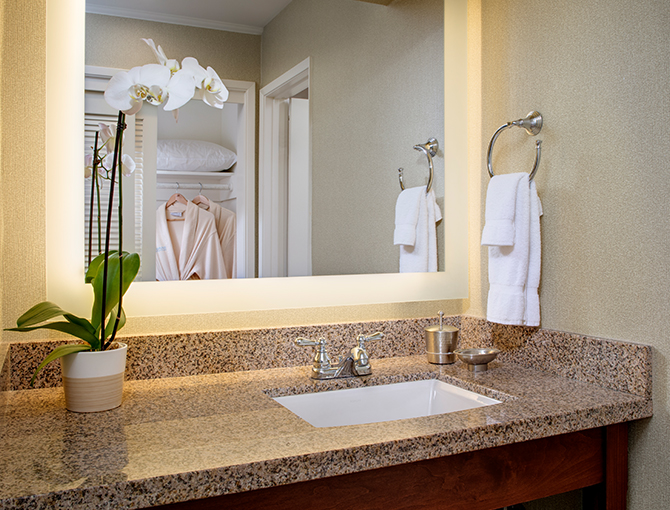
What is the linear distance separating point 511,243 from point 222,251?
2.27 ft

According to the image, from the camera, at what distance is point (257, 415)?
3.18 feet

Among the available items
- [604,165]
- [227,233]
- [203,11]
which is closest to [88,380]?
[227,233]

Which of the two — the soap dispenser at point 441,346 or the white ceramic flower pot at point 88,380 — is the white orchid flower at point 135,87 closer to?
the white ceramic flower pot at point 88,380

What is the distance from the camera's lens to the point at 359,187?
56.3 inches

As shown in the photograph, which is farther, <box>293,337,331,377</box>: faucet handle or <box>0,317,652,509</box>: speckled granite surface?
<box>293,337,331,377</box>: faucet handle

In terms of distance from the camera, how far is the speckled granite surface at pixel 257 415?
0.72m

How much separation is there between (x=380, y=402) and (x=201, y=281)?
51 centimetres

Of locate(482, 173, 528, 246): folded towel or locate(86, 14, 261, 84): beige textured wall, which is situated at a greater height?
locate(86, 14, 261, 84): beige textured wall

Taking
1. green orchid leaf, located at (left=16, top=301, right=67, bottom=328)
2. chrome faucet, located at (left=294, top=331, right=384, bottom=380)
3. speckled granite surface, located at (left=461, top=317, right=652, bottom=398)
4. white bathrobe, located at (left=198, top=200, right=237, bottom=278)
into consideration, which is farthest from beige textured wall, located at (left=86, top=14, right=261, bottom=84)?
speckled granite surface, located at (left=461, top=317, right=652, bottom=398)

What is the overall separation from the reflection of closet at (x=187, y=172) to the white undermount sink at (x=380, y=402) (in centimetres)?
35

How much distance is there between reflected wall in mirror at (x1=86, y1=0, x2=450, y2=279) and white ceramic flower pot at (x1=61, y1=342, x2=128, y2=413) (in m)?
0.42

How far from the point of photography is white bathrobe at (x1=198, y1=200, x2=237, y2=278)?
1272 millimetres

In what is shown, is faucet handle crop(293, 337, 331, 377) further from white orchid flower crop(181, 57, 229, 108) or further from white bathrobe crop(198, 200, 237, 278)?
white orchid flower crop(181, 57, 229, 108)

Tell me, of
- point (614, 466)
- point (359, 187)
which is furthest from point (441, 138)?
point (614, 466)
